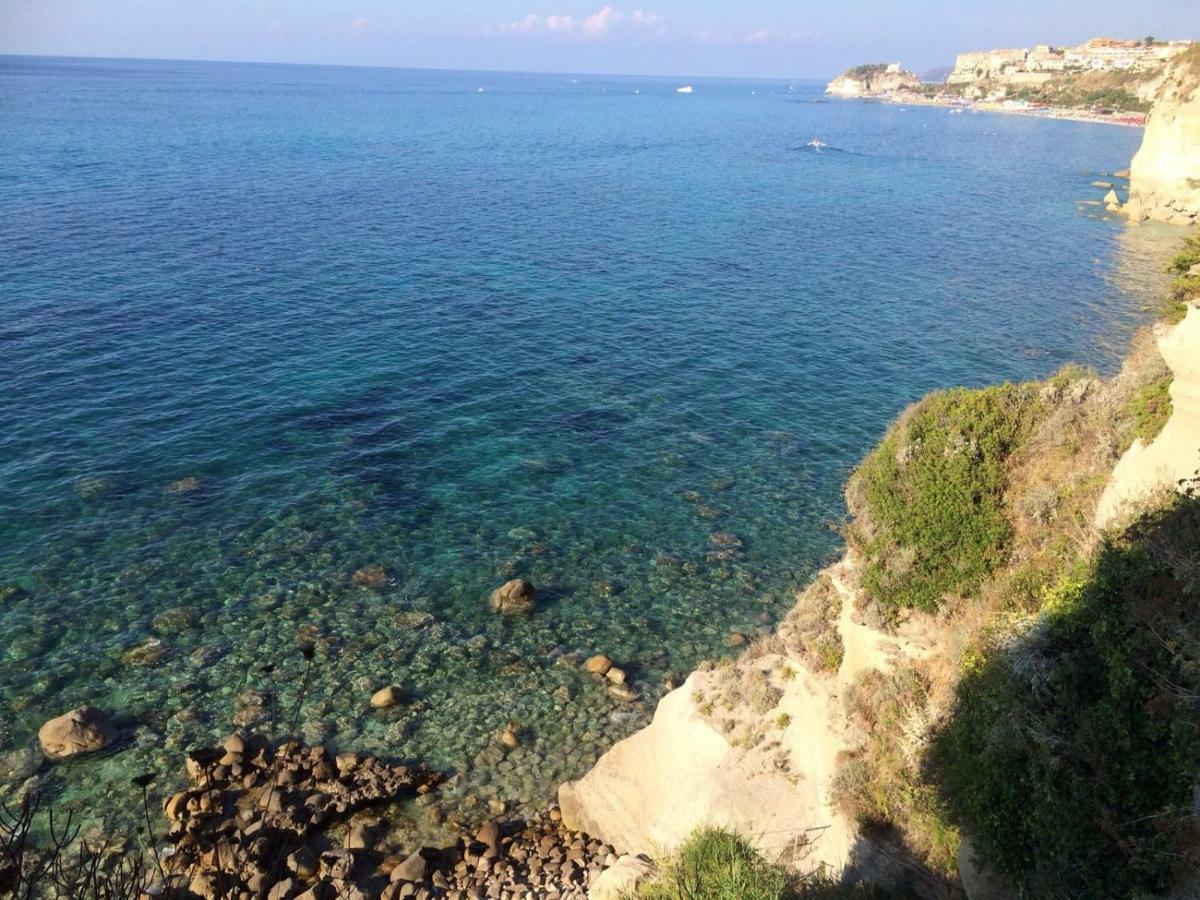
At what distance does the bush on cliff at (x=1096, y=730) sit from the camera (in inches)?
455

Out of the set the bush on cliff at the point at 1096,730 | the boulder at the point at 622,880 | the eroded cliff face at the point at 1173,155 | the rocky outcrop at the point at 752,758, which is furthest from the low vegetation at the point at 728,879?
the eroded cliff face at the point at 1173,155

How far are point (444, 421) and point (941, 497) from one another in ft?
94.8

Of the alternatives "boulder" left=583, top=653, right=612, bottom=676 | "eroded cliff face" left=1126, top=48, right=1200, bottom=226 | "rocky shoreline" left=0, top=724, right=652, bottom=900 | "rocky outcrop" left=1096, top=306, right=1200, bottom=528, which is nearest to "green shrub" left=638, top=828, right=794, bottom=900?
"rocky shoreline" left=0, top=724, right=652, bottom=900

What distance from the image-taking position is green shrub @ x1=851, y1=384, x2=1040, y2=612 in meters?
18.4

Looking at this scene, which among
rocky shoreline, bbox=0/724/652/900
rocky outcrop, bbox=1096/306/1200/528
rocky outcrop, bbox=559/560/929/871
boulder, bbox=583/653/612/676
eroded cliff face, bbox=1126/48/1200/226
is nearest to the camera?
rocky outcrop, bbox=1096/306/1200/528

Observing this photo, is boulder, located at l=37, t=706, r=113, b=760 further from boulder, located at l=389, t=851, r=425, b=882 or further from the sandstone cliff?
the sandstone cliff

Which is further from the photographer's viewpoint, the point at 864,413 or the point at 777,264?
the point at 777,264

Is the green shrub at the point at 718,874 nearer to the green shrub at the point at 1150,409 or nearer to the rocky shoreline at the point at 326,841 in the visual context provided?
the rocky shoreline at the point at 326,841

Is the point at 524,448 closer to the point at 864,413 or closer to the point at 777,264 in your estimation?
the point at 864,413

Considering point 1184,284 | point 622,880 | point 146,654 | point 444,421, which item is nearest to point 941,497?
point 1184,284

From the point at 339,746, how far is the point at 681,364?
110 feet

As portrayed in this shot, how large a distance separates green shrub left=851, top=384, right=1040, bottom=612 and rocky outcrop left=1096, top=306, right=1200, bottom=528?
2856 millimetres

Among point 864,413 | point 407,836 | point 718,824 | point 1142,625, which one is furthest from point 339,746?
point 864,413

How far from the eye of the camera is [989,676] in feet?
47.9
